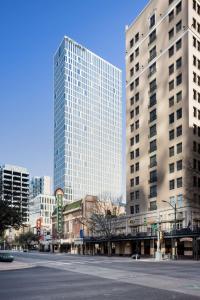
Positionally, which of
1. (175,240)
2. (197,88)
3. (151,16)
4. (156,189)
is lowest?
(175,240)

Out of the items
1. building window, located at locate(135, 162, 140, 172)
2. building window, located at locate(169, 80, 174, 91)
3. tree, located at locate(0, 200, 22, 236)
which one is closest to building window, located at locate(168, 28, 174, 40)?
building window, located at locate(169, 80, 174, 91)

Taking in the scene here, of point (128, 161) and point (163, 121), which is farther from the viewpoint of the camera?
point (128, 161)

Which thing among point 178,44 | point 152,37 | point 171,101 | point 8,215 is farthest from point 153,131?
point 8,215

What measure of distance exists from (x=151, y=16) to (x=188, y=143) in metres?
35.3

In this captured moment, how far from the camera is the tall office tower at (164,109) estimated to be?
84.1 m

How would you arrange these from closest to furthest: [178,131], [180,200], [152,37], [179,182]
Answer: [180,200] → [179,182] → [178,131] → [152,37]

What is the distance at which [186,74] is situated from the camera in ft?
282

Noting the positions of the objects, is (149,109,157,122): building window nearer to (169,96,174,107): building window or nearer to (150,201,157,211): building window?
(169,96,174,107): building window

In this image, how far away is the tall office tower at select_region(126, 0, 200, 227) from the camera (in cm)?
8406

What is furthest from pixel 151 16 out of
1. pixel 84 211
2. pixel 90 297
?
pixel 90 297

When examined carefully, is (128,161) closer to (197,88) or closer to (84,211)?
(197,88)

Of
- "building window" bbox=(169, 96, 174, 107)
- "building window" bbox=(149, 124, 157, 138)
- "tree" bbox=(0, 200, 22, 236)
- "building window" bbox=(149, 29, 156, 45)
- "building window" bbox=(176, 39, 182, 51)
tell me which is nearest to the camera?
"tree" bbox=(0, 200, 22, 236)

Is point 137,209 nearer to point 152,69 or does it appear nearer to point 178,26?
point 152,69

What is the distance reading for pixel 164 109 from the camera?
92.4 meters
